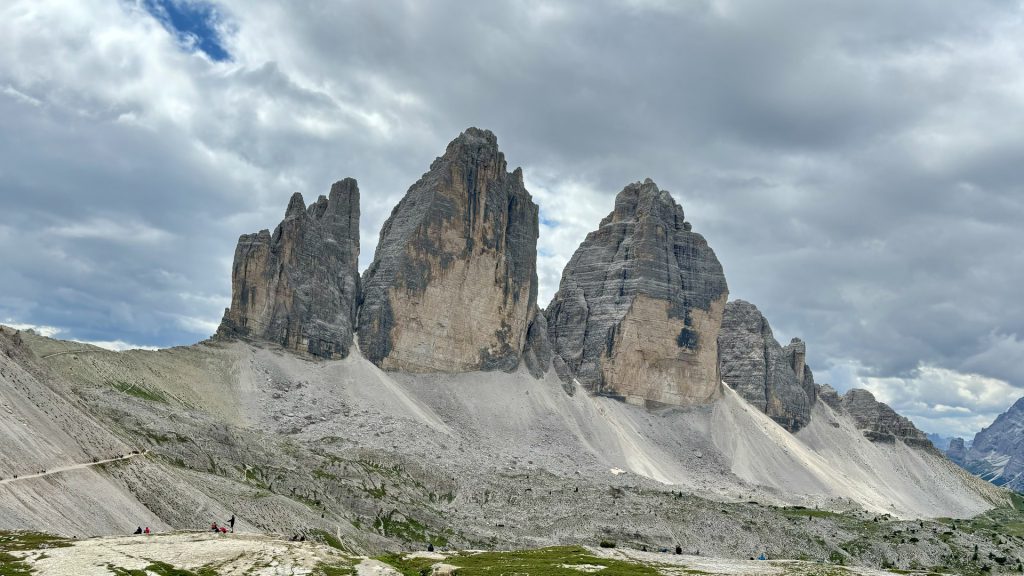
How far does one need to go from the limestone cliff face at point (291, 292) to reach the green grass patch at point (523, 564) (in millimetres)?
122634

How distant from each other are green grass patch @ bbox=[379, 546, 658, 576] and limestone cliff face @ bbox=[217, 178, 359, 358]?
12263cm

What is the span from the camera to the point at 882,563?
132 metres

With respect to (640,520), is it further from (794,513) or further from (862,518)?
(862,518)

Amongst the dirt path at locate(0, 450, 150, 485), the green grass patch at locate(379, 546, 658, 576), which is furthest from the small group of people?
the green grass patch at locate(379, 546, 658, 576)

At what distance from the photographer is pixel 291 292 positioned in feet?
620

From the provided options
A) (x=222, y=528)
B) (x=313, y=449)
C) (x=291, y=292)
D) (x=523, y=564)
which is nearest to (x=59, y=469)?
(x=222, y=528)

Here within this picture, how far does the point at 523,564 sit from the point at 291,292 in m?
135

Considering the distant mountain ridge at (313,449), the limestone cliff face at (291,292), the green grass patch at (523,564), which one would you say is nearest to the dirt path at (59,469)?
the distant mountain ridge at (313,449)

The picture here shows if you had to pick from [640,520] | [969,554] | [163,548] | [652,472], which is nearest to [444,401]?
[652,472]

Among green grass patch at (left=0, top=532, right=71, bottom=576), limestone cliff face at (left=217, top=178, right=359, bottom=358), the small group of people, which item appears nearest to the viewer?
green grass patch at (left=0, top=532, right=71, bottom=576)

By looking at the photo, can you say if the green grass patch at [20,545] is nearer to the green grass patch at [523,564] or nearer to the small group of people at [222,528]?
the small group of people at [222,528]

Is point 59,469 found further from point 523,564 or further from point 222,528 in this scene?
point 523,564

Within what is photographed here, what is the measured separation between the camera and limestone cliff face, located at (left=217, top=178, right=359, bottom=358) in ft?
Result: 606

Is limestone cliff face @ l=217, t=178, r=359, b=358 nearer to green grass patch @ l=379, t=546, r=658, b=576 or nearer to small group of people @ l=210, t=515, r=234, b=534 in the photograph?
small group of people @ l=210, t=515, r=234, b=534
